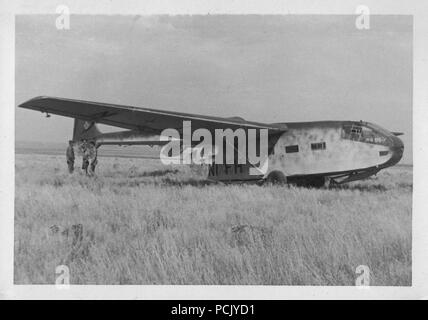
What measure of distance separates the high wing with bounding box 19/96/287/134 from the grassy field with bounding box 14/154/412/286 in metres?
1.34

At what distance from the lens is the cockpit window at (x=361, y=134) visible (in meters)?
10.6

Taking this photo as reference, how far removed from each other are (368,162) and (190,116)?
4.18 meters

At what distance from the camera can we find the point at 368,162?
10.8m

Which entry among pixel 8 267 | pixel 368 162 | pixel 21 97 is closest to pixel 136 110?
pixel 21 97

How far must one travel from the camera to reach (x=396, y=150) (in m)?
10.2

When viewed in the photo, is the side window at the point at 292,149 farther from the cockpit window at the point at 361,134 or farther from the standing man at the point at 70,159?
the standing man at the point at 70,159

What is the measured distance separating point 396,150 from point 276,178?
284 centimetres

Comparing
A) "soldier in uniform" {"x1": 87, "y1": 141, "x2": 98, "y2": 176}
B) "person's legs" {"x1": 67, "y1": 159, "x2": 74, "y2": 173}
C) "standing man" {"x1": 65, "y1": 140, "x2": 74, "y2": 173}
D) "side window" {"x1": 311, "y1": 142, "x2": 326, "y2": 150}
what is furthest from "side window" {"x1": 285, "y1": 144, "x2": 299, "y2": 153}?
"person's legs" {"x1": 67, "y1": 159, "x2": 74, "y2": 173}

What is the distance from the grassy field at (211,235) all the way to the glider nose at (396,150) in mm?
298

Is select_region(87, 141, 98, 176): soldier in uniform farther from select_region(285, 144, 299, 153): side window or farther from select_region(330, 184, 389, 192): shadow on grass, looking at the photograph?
select_region(330, 184, 389, 192): shadow on grass

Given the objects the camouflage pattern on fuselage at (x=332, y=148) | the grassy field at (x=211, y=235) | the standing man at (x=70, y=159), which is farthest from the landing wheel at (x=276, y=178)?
the standing man at (x=70, y=159)

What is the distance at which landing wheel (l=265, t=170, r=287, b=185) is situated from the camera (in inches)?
451

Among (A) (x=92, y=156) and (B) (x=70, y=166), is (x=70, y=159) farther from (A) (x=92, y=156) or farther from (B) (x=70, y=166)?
(A) (x=92, y=156)
